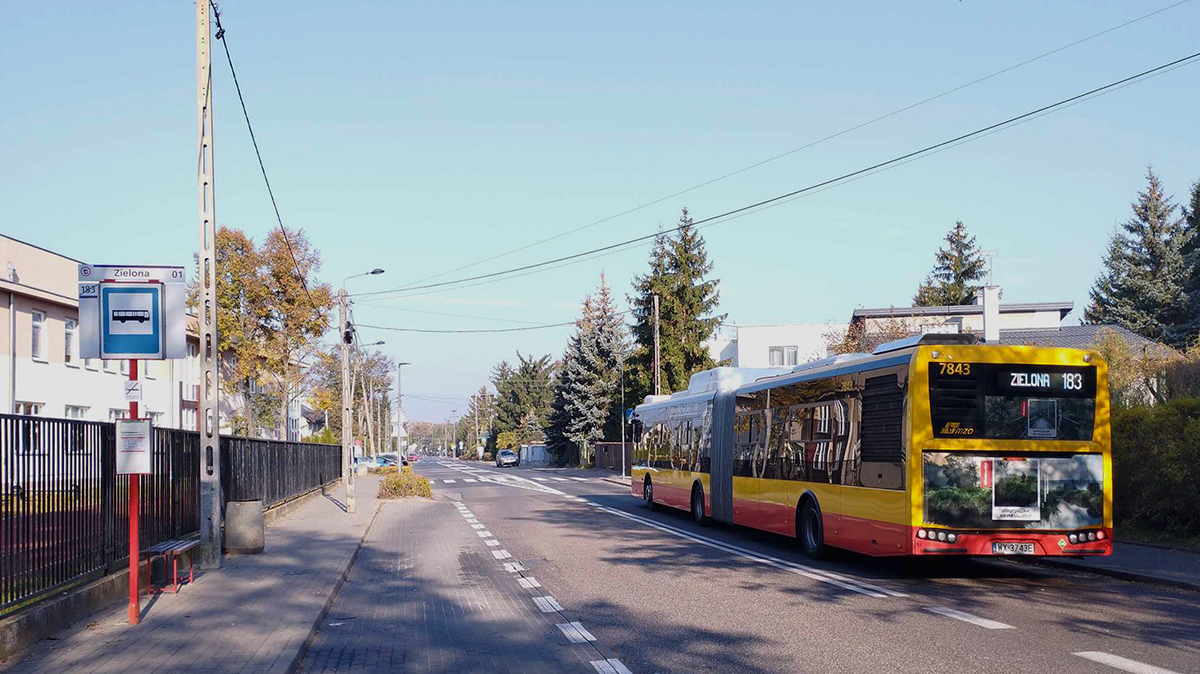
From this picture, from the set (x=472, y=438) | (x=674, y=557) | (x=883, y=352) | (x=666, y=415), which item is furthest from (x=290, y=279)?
(x=472, y=438)

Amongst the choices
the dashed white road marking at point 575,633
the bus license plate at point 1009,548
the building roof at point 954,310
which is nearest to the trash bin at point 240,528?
the dashed white road marking at point 575,633

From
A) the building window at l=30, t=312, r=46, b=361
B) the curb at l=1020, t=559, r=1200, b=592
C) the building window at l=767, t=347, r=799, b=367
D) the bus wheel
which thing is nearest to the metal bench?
the bus wheel

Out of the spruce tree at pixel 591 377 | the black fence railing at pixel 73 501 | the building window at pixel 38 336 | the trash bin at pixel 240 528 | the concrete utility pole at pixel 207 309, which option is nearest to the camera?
the black fence railing at pixel 73 501

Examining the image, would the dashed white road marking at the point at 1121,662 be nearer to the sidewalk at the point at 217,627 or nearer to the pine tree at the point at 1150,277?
the sidewalk at the point at 217,627

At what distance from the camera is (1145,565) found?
46.4ft

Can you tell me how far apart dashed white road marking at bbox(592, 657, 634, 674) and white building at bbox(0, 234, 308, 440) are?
24.8m

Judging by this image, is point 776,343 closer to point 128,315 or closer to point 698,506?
point 698,506

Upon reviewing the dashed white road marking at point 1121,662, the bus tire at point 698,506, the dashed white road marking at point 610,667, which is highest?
the dashed white road marking at point 1121,662

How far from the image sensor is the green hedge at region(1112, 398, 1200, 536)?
15875 mm

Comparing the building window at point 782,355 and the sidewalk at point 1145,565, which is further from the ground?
the building window at point 782,355

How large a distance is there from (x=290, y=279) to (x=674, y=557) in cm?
3056

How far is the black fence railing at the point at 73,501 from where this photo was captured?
879 cm

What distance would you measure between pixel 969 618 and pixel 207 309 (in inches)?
427

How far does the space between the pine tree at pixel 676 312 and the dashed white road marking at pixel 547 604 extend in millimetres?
48531
